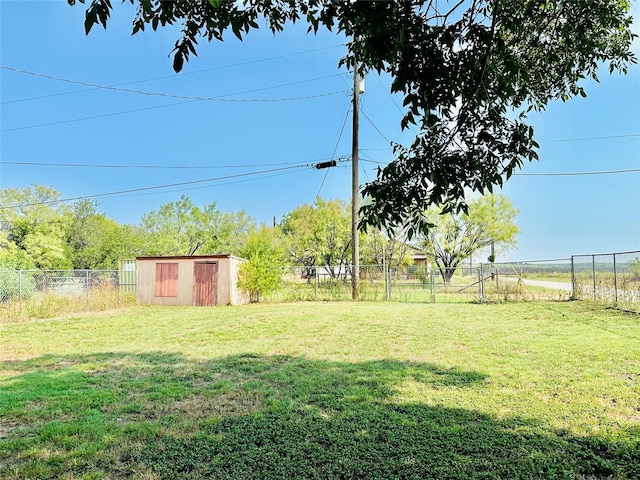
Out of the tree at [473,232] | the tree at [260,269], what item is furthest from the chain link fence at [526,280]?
the tree at [473,232]

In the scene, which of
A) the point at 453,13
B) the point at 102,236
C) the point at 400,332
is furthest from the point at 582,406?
the point at 102,236

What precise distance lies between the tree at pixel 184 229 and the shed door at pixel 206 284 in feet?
50.4

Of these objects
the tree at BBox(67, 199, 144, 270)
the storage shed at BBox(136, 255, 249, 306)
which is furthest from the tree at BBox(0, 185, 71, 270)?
the storage shed at BBox(136, 255, 249, 306)

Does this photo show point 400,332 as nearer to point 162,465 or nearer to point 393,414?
point 393,414

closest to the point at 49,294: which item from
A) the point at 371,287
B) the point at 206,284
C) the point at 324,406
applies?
the point at 206,284

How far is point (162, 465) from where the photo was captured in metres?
2.42

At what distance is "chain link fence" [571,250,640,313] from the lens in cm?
967

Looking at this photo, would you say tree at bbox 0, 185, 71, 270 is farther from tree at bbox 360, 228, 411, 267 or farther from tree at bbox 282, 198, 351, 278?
tree at bbox 360, 228, 411, 267

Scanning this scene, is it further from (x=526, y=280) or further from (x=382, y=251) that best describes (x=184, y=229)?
(x=526, y=280)

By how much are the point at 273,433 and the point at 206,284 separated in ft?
40.9

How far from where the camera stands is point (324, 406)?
3492 millimetres

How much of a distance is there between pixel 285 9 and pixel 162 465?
323 cm

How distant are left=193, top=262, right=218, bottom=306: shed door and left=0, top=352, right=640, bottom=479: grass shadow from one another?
10.0m

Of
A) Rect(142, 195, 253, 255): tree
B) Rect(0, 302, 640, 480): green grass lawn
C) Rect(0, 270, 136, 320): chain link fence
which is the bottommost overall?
Rect(0, 302, 640, 480): green grass lawn
